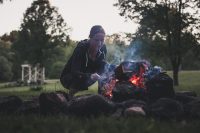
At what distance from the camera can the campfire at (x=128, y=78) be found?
9.02 m

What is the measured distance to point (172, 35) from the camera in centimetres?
4131

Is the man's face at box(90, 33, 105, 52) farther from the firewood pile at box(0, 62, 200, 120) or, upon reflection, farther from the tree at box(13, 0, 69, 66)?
the tree at box(13, 0, 69, 66)

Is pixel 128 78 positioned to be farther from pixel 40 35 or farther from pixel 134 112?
pixel 40 35

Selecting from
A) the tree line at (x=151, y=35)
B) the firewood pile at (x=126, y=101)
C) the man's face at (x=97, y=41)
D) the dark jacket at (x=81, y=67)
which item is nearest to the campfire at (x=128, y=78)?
the firewood pile at (x=126, y=101)

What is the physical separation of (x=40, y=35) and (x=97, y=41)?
42208 millimetres

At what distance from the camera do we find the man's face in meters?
9.31

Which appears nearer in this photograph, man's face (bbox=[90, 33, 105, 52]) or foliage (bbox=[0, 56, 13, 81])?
man's face (bbox=[90, 33, 105, 52])

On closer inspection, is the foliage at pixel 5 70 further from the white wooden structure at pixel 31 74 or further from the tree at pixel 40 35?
the tree at pixel 40 35

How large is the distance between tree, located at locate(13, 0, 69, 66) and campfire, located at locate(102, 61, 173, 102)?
40.9m

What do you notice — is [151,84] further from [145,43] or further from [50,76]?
[50,76]

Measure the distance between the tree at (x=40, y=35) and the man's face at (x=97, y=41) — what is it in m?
40.8

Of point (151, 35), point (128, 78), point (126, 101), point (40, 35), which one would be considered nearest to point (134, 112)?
point (126, 101)

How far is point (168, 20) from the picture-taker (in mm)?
41438

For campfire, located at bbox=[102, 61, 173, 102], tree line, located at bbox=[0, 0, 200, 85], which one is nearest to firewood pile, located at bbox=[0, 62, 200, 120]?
campfire, located at bbox=[102, 61, 173, 102]
